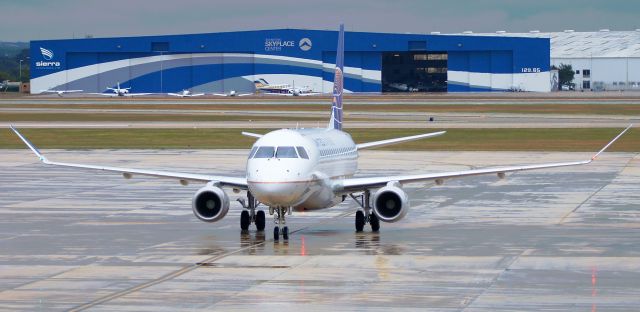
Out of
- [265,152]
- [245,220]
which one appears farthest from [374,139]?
[265,152]

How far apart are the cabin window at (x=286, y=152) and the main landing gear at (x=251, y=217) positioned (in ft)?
7.61

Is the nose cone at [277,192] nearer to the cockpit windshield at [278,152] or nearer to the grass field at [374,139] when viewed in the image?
the cockpit windshield at [278,152]

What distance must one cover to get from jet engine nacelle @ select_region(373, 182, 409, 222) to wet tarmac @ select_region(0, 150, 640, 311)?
0.63m

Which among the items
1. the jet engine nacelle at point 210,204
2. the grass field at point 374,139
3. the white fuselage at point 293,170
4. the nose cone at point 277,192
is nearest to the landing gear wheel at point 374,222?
the white fuselage at point 293,170

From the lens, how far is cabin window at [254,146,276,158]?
98.3ft

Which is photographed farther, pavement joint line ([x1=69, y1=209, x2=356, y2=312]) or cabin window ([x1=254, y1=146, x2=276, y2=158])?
cabin window ([x1=254, y1=146, x2=276, y2=158])

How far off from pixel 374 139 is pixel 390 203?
4778 centimetres

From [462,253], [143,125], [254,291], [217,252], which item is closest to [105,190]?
[217,252]

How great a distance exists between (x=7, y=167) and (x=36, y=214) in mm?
20526

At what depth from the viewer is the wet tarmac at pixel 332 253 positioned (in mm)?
22328

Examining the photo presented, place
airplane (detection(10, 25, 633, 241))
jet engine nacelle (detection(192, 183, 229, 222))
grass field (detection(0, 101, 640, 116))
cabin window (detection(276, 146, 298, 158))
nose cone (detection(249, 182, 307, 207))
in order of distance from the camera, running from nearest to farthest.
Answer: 1. nose cone (detection(249, 182, 307, 207))
2. airplane (detection(10, 25, 633, 241))
3. cabin window (detection(276, 146, 298, 158))
4. jet engine nacelle (detection(192, 183, 229, 222))
5. grass field (detection(0, 101, 640, 116))

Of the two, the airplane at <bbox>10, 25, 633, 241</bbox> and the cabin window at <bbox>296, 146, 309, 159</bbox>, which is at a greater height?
the cabin window at <bbox>296, 146, 309, 159</bbox>

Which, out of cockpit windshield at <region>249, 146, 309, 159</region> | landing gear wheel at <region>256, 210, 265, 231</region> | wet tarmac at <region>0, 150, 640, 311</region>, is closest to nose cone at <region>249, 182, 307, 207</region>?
cockpit windshield at <region>249, 146, 309, 159</region>

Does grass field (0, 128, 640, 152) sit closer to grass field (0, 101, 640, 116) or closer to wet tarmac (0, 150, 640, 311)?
wet tarmac (0, 150, 640, 311)
